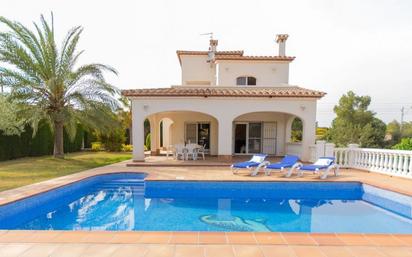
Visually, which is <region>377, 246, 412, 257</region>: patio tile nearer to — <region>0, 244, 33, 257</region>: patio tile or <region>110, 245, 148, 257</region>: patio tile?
<region>110, 245, 148, 257</region>: patio tile

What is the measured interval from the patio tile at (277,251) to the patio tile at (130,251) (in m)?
2.17

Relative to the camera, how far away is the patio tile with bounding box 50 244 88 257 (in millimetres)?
4320

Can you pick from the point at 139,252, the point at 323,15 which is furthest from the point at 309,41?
the point at 139,252

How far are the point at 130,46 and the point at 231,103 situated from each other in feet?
28.3

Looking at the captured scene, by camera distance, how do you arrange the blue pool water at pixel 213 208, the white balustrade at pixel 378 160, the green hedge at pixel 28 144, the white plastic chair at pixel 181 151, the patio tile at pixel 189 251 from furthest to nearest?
the green hedge at pixel 28 144, the white plastic chair at pixel 181 151, the white balustrade at pixel 378 160, the blue pool water at pixel 213 208, the patio tile at pixel 189 251

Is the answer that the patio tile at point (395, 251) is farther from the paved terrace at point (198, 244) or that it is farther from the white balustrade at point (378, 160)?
the white balustrade at point (378, 160)

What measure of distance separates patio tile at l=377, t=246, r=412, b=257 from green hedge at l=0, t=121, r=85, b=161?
20.7 metres

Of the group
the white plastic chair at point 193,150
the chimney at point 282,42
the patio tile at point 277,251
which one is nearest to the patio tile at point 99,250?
the patio tile at point 277,251

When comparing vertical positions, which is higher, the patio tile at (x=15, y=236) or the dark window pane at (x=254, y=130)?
the dark window pane at (x=254, y=130)

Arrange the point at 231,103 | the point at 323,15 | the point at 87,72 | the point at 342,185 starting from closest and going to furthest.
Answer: the point at 342,185 → the point at 323,15 → the point at 231,103 → the point at 87,72

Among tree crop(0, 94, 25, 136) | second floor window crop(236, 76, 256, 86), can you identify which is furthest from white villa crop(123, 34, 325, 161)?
tree crop(0, 94, 25, 136)

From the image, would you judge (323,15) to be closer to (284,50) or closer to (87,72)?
(284,50)

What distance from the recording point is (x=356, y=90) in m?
42.8

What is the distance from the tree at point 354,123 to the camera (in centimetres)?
3883
